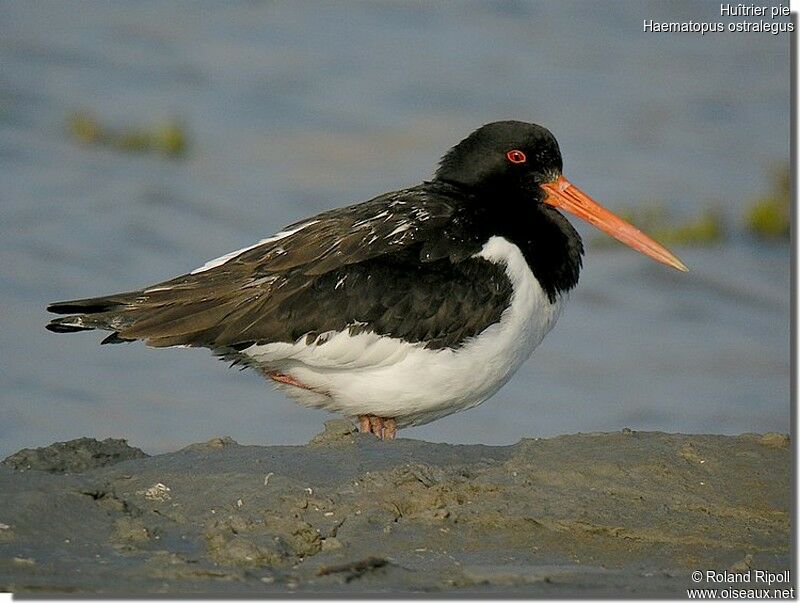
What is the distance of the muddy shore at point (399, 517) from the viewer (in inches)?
203

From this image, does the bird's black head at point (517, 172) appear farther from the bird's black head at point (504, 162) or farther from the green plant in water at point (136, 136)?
the green plant in water at point (136, 136)

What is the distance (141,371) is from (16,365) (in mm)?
941

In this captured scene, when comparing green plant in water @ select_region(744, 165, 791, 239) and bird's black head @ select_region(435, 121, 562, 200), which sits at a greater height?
green plant in water @ select_region(744, 165, 791, 239)

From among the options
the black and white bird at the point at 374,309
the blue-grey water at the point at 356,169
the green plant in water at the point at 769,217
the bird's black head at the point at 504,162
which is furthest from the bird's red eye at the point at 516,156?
the green plant in water at the point at 769,217

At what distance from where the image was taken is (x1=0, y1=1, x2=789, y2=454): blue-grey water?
11422 millimetres

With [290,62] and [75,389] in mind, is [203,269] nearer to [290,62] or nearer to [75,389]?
[75,389]

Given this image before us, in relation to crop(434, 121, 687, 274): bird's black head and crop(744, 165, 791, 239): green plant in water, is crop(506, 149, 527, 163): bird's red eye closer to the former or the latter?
crop(434, 121, 687, 274): bird's black head

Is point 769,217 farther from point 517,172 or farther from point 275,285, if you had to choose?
point 275,285

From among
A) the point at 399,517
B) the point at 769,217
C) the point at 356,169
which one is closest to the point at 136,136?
the point at 356,169

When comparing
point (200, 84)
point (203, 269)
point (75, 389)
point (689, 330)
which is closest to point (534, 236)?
point (203, 269)

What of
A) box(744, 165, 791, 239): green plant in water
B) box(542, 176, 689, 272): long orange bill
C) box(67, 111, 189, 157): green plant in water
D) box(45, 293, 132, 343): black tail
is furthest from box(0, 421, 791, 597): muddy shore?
box(67, 111, 189, 157): green plant in water

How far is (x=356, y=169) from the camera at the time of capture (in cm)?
1558

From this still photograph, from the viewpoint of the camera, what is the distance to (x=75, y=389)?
36.3ft

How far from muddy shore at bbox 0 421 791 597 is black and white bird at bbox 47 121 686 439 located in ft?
2.51
